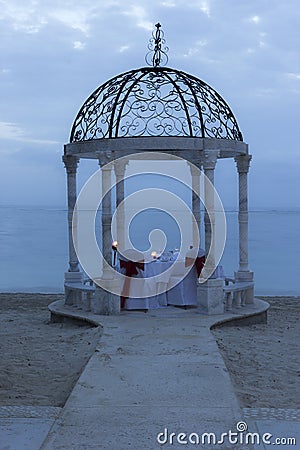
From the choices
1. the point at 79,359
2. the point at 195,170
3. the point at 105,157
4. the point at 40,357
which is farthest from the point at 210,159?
the point at 40,357

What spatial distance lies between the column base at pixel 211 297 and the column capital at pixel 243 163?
2.20 meters

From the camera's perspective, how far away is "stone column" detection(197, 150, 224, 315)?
9.65m

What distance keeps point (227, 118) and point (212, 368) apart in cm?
498

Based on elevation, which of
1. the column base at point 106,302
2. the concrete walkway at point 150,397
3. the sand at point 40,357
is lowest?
the sand at point 40,357

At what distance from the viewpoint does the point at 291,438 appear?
4.77m

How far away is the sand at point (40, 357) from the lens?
6309mm

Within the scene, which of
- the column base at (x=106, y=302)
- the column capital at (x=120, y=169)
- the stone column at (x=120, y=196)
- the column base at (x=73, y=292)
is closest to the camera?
the column base at (x=106, y=302)

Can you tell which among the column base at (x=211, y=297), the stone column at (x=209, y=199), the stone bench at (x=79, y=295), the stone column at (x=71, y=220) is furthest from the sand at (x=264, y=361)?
the stone column at (x=71, y=220)

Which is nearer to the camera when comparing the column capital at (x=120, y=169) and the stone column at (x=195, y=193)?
the column capital at (x=120, y=169)

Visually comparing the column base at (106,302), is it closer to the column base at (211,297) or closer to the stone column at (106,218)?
the stone column at (106,218)

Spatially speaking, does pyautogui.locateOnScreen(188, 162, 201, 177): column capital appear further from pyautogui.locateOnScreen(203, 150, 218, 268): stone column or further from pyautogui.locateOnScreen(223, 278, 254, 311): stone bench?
pyautogui.locateOnScreen(223, 278, 254, 311): stone bench

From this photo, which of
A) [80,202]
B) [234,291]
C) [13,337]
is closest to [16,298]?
[80,202]

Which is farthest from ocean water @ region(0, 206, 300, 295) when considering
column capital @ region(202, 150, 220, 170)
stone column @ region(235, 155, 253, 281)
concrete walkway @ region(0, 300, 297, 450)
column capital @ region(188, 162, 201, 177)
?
concrete walkway @ region(0, 300, 297, 450)

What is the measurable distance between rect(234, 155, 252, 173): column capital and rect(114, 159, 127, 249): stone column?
2004 millimetres
